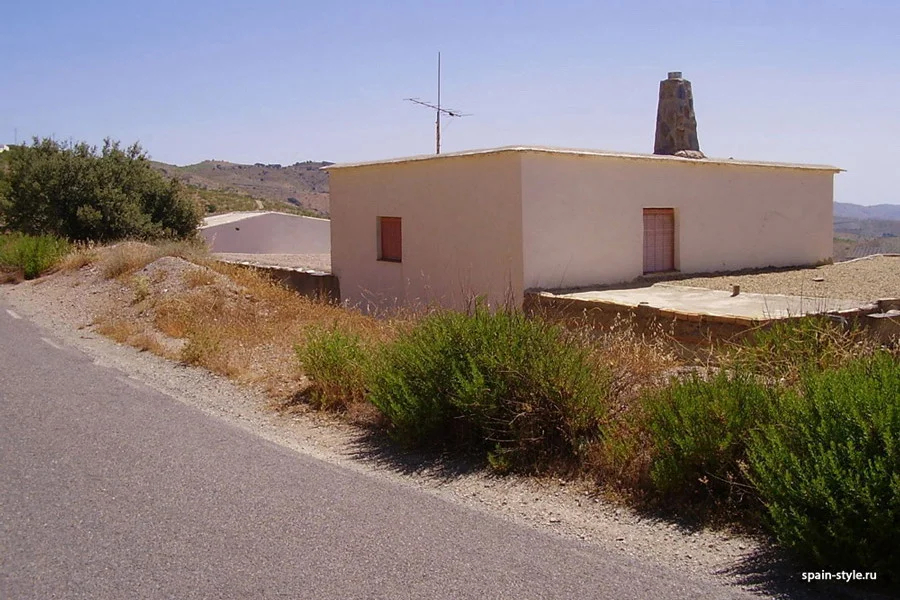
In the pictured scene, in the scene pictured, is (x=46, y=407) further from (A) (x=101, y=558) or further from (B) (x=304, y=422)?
(A) (x=101, y=558)

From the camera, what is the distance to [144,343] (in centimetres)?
1228

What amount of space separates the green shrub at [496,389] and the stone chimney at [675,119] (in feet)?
49.6

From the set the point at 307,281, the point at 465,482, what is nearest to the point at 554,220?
the point at 307,281

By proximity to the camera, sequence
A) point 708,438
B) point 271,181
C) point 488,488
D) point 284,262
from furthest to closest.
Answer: point 271,181 → point 284,262 → point 488,488 → point 708,438

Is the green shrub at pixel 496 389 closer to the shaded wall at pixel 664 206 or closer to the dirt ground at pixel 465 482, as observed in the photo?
the dirt ground at pixel 465 482

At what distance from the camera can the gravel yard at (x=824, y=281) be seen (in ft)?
47.1

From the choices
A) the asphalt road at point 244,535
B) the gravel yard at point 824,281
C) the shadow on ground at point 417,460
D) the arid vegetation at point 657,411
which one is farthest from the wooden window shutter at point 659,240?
the asphalt road at point 244,535

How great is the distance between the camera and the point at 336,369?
340 inches

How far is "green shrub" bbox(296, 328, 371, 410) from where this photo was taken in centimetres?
845

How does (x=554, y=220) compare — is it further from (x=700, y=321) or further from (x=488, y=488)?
(x=488, y=488)

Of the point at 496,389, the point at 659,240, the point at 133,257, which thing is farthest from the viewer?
the point at 133,257

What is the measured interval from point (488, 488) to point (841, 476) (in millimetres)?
2569

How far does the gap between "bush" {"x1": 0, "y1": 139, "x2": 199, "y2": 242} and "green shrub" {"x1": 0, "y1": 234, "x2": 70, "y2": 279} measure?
2.80 meters

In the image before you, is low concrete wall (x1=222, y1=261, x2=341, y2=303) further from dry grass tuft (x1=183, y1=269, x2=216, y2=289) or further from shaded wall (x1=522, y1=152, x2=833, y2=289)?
shaded wall (x1=522, y1=152, x2=833, y2=289)
